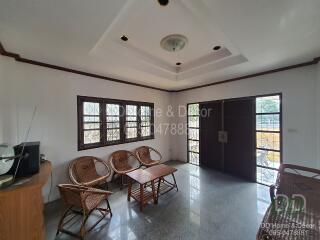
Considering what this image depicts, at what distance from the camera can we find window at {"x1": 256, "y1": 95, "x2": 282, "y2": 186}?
3.39 metres

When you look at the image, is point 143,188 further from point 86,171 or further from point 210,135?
point 210,135

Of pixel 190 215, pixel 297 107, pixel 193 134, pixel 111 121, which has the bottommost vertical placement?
pixel 190 215

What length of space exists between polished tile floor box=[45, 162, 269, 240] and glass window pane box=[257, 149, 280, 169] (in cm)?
56

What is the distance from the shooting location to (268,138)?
11.6 feet

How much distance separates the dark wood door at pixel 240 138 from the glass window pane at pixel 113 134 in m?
2.93

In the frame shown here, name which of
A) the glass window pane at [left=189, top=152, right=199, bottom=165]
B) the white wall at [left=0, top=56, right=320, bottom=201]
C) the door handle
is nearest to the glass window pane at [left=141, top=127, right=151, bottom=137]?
the white wall at [left=0, top=56, right=320, bottom=201]

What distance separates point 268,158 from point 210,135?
1.53 meters

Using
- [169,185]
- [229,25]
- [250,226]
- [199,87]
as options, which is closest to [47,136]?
[169,185]

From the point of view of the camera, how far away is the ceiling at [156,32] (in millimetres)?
1483

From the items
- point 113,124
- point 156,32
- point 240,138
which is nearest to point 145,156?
point 113,124

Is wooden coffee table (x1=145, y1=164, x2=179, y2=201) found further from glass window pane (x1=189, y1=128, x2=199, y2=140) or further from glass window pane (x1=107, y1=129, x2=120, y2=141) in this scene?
glass window pane (x1=189, y1=128, x2=199, y2=140)

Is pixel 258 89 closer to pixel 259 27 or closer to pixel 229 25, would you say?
pixel 259 27

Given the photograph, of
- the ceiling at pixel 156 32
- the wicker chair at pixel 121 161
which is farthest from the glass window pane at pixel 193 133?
the ceiling at pixel 156 32

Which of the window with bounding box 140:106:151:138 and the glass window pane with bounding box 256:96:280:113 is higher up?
the glass window pane with bounding box 256:96:280:113
